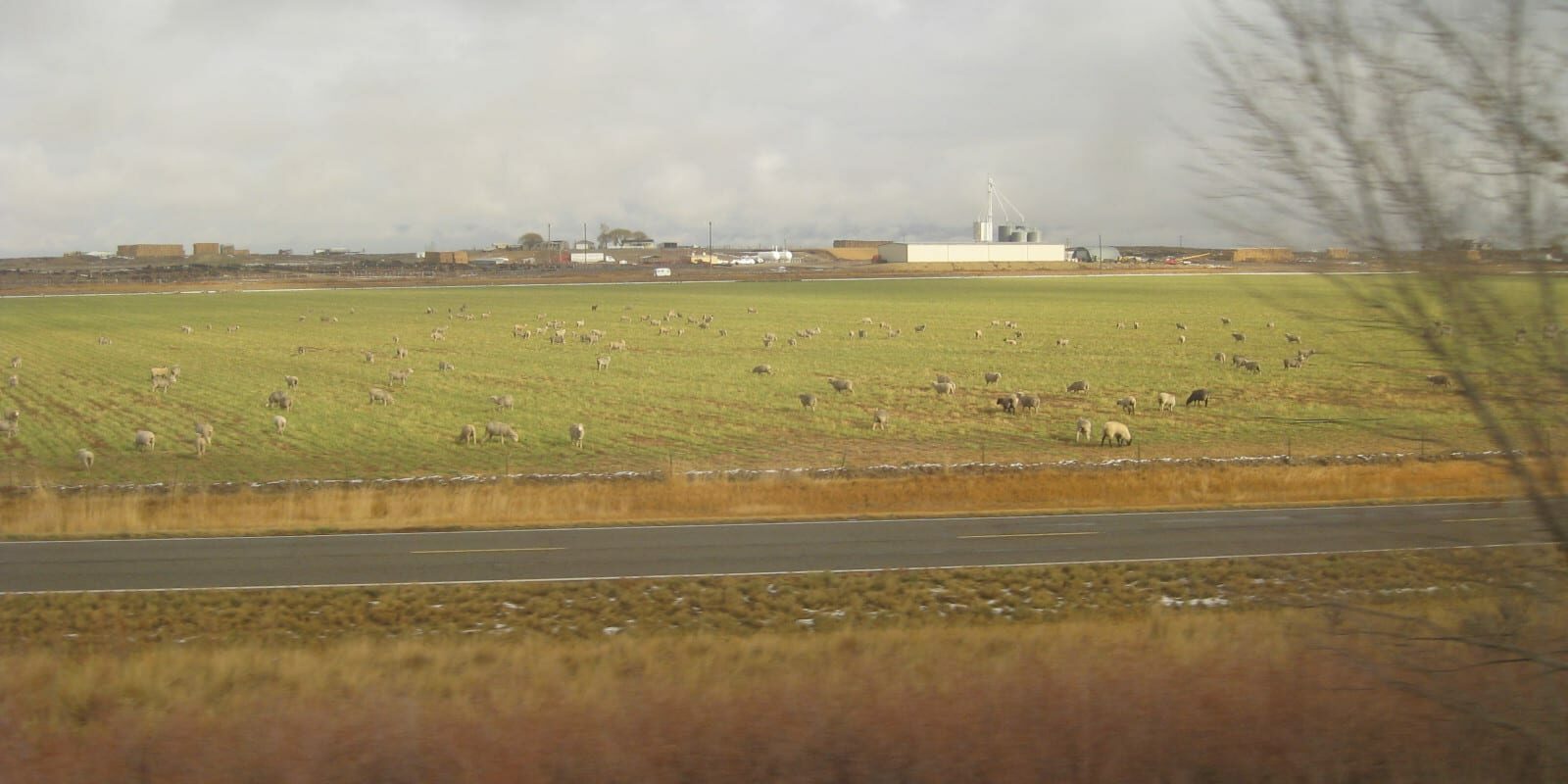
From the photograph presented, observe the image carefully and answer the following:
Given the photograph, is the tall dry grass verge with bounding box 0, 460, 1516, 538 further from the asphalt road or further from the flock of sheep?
the flock of sheep

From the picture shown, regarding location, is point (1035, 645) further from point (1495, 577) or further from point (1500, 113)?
point (1500, 113)

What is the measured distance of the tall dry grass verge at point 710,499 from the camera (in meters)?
25.9

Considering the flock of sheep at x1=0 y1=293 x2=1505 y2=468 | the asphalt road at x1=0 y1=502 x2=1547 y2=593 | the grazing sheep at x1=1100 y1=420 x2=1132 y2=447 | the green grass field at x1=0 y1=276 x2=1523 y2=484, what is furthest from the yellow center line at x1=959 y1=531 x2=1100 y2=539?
the flock of sheep at x1=0 y1=293 x2=1505 y2=468

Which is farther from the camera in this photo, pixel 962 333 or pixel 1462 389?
pixel 962 333

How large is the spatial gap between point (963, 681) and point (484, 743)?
347cm

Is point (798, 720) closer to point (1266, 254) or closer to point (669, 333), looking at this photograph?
point (1266, 254)

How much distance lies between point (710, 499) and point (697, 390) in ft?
74.1

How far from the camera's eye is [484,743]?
25.1ft

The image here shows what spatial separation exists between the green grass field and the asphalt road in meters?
4.04

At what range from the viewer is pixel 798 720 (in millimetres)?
7949

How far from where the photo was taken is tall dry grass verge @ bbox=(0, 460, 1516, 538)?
25.9 metres

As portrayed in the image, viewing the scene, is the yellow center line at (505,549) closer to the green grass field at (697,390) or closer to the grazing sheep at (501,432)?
the green grass field at (697,390)

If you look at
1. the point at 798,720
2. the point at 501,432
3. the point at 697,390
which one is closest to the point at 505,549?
the point at 798,720

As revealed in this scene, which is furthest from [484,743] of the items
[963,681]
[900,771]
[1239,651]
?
[1239,651]
